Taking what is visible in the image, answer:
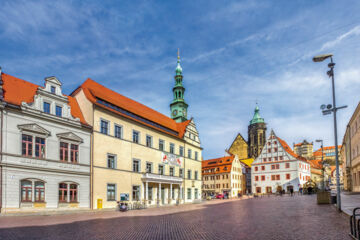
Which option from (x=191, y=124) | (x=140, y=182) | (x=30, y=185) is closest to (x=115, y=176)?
(x=140, y=182)

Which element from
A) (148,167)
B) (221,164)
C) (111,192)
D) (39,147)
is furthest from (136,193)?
(221,164)

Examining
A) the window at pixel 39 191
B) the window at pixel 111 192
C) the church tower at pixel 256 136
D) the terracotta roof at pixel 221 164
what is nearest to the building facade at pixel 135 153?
the window at pixel 111 192

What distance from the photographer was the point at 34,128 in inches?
1023

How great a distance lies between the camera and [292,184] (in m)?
73.8

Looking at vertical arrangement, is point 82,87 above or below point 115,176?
above

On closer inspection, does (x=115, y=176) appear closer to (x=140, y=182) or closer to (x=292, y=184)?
(x=140, y=182)

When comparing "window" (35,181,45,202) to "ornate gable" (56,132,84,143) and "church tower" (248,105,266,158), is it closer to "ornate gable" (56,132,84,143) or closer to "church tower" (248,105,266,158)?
"ornate gable" (56,132,84,143)

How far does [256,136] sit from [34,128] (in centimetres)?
11021

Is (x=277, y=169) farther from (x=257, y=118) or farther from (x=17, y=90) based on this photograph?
(x=17, y=90)

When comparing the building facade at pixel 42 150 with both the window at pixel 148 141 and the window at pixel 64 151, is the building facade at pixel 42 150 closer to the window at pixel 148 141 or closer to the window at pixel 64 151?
the window at pixel 64 151

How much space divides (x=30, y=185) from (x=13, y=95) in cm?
831

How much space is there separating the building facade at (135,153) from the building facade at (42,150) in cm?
186

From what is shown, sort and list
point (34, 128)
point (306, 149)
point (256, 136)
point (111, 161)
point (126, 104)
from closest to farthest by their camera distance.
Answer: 1. point (34, 128)
2. point (111, 161)
3. point (126, 104)
4. point (256, 136)
5. point (306, 149)

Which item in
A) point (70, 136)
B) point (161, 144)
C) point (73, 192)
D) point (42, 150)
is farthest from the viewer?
point (161, 144)
